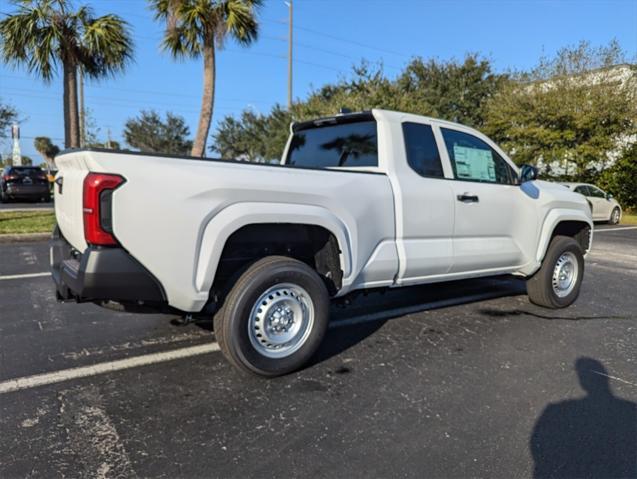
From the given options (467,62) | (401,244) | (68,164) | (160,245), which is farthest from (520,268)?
(467,62)

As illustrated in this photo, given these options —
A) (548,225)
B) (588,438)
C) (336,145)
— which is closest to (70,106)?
(336,145)

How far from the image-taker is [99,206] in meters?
2.66

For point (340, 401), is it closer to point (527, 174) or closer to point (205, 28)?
point (527, 174)

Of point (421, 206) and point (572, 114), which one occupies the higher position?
point (572, 114)

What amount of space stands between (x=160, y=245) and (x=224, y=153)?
54603 mm

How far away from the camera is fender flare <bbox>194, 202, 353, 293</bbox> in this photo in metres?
2.92

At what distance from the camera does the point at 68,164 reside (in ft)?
10.4

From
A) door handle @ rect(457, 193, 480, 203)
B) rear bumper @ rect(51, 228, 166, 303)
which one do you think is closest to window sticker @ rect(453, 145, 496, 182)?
door handle @ rect(457, 193, 480, 203)

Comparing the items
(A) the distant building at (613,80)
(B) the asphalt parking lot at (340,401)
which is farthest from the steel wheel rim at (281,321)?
(A) the distant building at (613,80)

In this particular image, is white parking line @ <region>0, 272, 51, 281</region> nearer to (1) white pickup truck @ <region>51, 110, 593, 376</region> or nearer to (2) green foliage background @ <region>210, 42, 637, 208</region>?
(1) white pickup truck @ <region>51, 110, 593, 376</region>

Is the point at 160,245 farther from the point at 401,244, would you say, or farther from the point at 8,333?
the point at 8,333

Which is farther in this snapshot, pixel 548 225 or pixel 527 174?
pixel 548 225

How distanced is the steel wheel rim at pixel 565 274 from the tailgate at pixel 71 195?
4820 mm

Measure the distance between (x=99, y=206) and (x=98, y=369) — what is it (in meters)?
1.42
